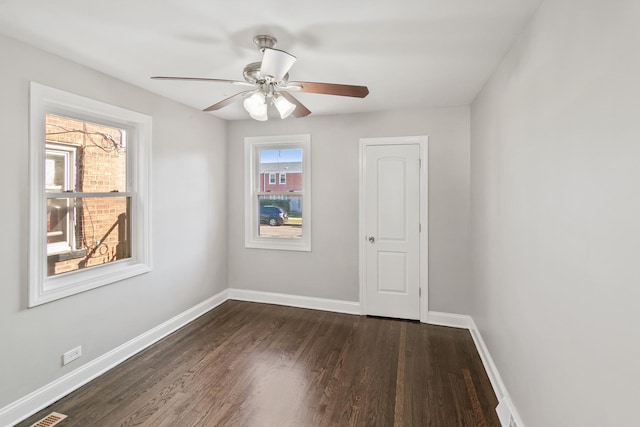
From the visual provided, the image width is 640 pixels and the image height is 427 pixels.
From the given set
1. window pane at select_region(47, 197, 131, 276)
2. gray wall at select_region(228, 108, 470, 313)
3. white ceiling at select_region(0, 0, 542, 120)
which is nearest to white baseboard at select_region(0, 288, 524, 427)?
gray wall at select_region(228, 108, 470, 313)

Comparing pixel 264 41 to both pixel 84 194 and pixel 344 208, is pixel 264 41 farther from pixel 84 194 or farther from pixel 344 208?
pixel 344 208

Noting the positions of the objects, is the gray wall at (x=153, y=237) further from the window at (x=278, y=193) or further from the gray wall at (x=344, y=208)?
the window at (x=278, y=193)

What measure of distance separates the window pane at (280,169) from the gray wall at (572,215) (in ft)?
8.11

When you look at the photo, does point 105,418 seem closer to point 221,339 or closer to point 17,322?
point 17,322

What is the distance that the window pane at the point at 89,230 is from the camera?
2377mm

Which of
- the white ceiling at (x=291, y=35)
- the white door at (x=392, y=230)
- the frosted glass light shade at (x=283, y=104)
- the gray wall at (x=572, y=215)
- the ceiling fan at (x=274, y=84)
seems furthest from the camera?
the white door at (x=392, y=230)

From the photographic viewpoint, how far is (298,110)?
8.38ft

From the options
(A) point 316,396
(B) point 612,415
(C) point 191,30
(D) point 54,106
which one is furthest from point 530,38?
(D) point 54,106

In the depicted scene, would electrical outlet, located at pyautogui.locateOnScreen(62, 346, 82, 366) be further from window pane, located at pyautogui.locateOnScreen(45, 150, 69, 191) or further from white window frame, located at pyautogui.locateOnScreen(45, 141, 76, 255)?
window pane, located at pyautogui.locateOnScreen(45, 150, 69, 191)

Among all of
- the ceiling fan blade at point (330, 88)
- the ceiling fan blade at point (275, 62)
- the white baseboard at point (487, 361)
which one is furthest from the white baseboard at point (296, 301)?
Result: the ceiling fan blade at point (275, 62)

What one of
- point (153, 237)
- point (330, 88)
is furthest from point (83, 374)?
point (330, 88)

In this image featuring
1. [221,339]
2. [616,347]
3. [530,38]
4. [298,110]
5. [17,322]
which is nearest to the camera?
[616,347]

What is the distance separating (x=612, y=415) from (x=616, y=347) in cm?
24

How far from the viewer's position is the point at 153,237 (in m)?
3.13
